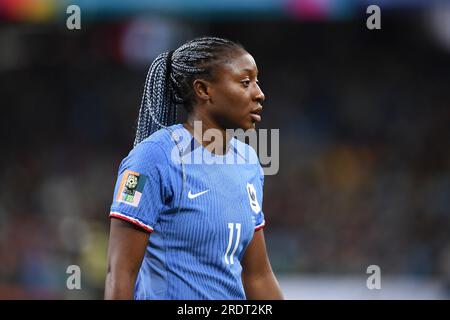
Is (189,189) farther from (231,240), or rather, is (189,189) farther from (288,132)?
(288,132)

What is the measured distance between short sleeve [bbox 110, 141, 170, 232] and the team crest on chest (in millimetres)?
459

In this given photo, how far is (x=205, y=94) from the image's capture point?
3.52 metres

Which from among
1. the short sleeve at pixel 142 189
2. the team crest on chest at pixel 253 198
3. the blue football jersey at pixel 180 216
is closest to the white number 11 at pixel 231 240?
the blue football jersey at pixel 180 216

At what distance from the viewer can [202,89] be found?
11.6 feet

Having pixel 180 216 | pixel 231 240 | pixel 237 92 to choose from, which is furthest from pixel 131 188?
pixel 237 92

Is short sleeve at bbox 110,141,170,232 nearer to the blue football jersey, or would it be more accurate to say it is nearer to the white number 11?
the blue football jersey

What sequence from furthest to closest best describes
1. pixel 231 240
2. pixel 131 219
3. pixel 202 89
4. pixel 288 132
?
pixel 288 132, pixel 202 89, pixel 231 240, pixel 131 219

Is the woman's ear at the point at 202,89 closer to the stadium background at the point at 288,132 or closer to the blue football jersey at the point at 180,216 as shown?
the blue football jersey at the point at 180,216

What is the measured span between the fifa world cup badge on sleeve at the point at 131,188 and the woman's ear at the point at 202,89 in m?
0.49

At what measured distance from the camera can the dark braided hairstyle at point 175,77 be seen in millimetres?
3506

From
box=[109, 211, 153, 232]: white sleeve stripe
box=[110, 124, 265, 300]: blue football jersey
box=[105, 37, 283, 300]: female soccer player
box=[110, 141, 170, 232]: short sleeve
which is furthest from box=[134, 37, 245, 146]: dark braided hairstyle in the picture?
box=[109, 211, 153, 232]: white sleeve stripe

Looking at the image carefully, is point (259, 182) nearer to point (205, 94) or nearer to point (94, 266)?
point (205, 94)

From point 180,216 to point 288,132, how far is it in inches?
454

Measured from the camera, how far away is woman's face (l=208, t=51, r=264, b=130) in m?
3.47
